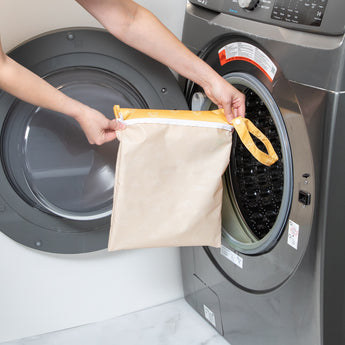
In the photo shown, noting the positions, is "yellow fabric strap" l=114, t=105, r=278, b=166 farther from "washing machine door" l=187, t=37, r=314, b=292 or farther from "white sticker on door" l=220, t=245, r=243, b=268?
"white sticker on door" l=220, t=245, r=243, b=268

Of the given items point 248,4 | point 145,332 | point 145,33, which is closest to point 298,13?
point 248,4

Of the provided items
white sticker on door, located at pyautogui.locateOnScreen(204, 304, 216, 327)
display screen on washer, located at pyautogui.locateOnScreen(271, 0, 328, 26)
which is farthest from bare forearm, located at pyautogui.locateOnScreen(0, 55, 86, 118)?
white sticker on door, located at pyautogui.locateOnScreen(204, 304, 216, 327)

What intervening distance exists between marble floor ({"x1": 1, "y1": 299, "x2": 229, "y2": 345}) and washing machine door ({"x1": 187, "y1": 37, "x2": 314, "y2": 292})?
0.68ft

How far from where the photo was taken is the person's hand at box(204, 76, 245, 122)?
116cm

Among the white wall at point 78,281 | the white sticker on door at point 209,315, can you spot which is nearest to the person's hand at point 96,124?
the white wall at point 78,281

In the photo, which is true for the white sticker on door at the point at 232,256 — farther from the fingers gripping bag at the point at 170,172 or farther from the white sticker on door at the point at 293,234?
the white sticker on door at the point at 293,234

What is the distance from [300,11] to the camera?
0.95 meters

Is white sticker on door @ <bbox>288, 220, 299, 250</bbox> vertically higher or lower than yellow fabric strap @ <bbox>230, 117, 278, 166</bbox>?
lower

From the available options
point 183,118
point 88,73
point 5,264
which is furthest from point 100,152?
point 5,264

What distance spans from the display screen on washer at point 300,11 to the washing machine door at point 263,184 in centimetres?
8

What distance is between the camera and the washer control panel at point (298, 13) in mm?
881

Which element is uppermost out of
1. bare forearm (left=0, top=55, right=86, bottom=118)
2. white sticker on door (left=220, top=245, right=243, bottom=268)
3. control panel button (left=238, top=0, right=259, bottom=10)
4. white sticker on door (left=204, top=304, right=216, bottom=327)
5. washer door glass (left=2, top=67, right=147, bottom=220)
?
control panel button (left=238, top=0, right=259, bottom=10)

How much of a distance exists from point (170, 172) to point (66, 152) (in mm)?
324

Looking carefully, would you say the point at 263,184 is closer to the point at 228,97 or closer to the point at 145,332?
the point at 228,97
